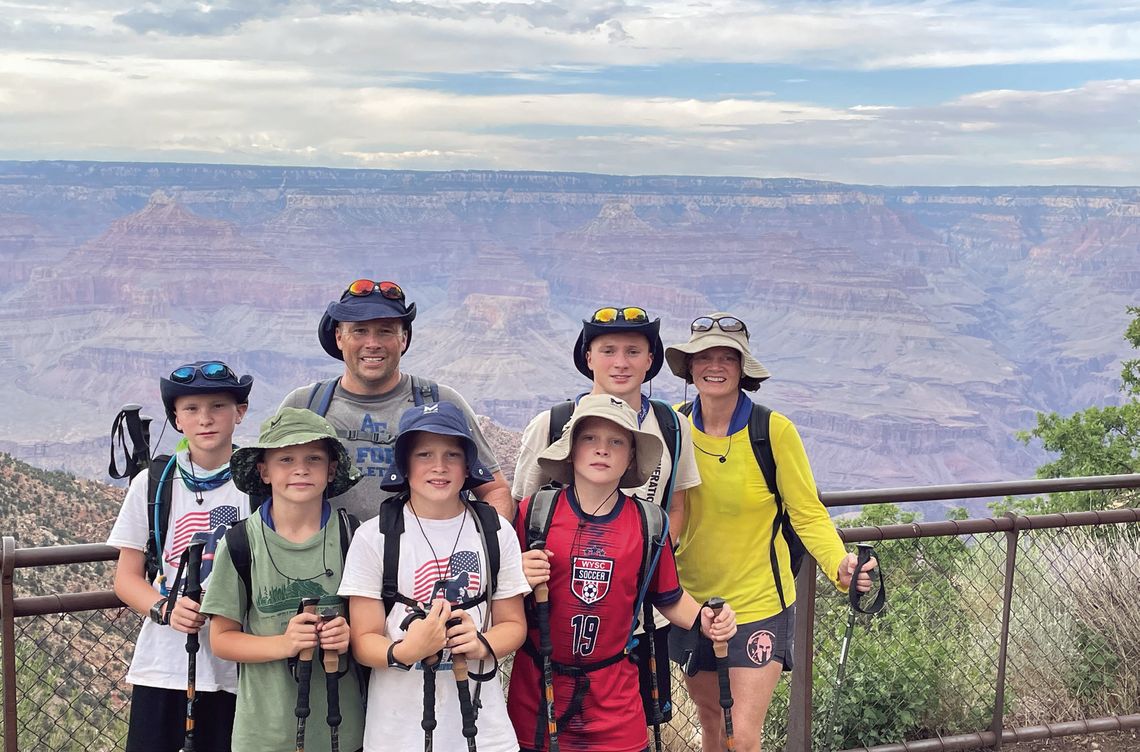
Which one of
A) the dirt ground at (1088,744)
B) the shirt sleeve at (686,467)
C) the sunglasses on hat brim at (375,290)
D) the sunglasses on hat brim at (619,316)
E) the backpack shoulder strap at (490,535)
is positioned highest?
the sunglasses on hat brim at (375,290)

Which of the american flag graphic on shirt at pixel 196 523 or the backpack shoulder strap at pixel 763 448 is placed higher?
A: the backpack shoulder strap at pixel 763 448

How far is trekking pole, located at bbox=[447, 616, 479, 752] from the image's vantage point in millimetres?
2809

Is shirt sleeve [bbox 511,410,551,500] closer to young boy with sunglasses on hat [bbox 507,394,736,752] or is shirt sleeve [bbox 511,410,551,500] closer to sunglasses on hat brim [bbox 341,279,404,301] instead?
young boy with sunglasses on hat [bbox 507,394,736,752]

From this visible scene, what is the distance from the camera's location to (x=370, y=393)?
11.4 ft

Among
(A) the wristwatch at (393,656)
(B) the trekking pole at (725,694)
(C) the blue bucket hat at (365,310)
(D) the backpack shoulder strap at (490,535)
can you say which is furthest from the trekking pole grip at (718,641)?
(C) the blue bucket hat at (365,310)

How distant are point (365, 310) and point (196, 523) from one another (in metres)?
0.79

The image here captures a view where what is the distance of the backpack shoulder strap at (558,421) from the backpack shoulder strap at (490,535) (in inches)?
13.7

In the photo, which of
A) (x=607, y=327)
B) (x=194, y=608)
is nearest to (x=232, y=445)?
(x=194, y=608)

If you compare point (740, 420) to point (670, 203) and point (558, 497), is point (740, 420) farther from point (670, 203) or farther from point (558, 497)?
point (670, 203)

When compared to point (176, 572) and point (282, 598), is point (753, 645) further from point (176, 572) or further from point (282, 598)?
point (176, 572)

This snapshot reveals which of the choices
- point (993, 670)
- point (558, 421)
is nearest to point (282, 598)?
point (558, 421)

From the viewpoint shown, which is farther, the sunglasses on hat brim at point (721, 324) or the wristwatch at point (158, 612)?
the sunglasses on hat brim at point (721, 324)

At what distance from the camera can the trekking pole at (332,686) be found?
2830mm

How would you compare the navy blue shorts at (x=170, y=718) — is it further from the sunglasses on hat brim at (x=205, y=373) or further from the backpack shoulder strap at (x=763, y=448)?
the backpack shoulder strap at (x=763, y=448)
